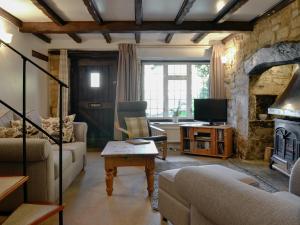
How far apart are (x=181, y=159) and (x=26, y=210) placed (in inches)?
133

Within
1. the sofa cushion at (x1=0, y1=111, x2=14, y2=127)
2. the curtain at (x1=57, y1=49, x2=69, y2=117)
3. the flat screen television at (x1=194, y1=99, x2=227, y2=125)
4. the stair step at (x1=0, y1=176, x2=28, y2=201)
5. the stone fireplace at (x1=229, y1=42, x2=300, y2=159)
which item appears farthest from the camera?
the curtain at (x1=57, y1=49, x2=69, y2=117)

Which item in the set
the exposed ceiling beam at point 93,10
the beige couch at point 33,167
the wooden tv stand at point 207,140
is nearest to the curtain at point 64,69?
the exposed ceiling beam at point 93,10

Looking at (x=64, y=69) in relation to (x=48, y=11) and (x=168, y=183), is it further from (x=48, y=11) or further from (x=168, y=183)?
(x=168, y=183)

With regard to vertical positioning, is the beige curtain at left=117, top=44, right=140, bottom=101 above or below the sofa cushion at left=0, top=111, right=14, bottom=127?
above

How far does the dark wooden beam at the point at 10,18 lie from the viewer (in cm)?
405

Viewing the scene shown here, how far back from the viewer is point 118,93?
19.9 feet

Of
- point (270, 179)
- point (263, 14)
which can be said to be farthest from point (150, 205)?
point (263, 14)

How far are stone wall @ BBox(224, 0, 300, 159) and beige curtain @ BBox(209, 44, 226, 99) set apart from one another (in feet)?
1.23

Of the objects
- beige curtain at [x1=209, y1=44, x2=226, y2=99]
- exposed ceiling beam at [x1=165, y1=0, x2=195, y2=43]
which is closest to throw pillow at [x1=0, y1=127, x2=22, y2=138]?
exposed ceiling beam at [x1=165, y1=0, x2=195, y2=43]

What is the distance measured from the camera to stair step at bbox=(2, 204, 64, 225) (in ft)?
6.03

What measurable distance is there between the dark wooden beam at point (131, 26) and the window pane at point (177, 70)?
1987 millimetres

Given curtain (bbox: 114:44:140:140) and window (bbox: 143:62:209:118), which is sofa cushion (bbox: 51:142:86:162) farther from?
window (bbox: 143:62:209:118)

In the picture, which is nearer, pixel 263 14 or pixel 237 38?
pixel 263 14

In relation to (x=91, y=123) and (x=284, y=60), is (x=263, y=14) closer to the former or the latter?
(x=284, y=60)
